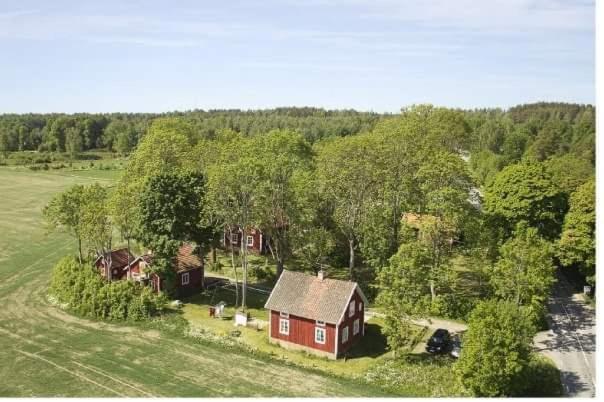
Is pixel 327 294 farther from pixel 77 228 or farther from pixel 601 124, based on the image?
pixel 77 228

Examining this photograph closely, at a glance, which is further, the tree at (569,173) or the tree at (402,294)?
the tree at (569,173)

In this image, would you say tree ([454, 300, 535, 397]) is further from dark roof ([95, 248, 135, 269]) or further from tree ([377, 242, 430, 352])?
dark roof ([95, 248, 135, 269])

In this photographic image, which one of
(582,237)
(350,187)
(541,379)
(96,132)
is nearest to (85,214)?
(350,187)

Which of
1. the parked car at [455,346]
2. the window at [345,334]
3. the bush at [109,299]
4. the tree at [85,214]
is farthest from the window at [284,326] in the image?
the tree at [85,214]

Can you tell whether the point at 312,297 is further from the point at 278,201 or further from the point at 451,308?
the point at 451,308

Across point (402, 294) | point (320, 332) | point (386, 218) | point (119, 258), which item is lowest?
point (320, 332)

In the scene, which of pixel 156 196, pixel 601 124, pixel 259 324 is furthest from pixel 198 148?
pixel 601 124

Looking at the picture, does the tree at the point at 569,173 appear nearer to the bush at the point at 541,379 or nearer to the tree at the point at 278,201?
the tree at the point at 278,201

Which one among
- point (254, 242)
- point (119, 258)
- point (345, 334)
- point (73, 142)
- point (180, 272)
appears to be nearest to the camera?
point (345, 334)
